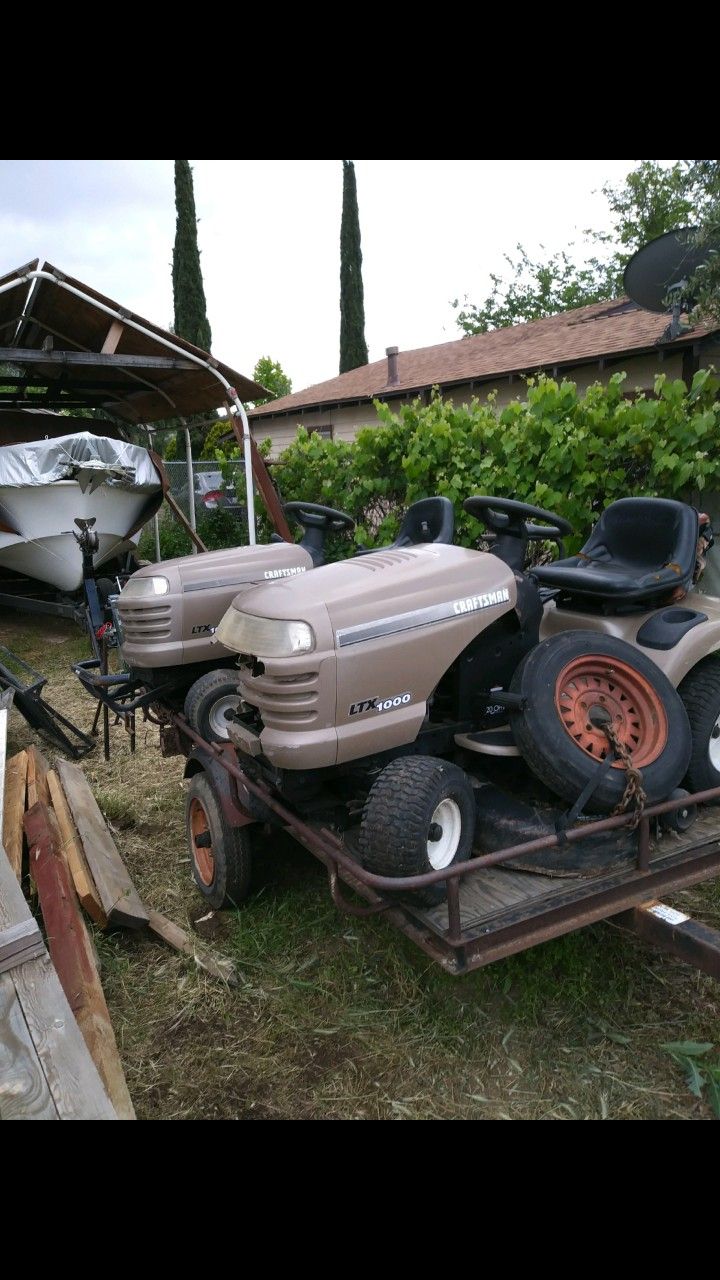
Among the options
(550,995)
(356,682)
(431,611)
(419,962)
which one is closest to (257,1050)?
(419,962)

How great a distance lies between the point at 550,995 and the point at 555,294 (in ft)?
99.8

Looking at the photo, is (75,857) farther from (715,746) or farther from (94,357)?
(94,357)

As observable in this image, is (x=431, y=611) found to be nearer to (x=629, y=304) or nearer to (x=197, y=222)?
(x=629, y=304)

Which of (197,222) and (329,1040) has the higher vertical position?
(197,222)

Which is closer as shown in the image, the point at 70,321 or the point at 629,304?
the point at 70,321

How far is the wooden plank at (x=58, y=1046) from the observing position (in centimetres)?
181

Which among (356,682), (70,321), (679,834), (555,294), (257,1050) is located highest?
(555,294)

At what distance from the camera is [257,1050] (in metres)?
2.70

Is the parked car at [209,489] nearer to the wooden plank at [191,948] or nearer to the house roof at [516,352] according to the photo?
the house roof at [516,352]

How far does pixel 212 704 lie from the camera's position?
3.94 m

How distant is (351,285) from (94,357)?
2138 cm

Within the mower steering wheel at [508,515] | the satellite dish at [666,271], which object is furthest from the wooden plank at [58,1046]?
the satellite dish at [666,271]

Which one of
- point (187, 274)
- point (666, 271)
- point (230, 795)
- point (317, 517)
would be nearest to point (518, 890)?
point (230, 795)

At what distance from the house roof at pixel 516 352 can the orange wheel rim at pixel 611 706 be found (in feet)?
22.6
